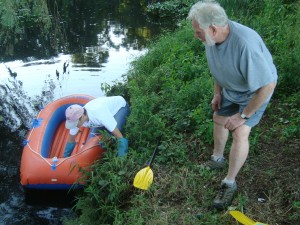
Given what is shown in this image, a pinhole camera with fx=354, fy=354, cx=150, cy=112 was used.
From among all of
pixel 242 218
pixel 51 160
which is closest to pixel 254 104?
pixel 242 218

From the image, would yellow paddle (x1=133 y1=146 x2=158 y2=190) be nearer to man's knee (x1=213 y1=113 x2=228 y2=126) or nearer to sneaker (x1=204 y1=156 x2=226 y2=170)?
sneaker (x1=204 y1=156 x2=226 y2=170)

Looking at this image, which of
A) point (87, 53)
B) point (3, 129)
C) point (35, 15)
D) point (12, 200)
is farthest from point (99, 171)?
point (35, 15)

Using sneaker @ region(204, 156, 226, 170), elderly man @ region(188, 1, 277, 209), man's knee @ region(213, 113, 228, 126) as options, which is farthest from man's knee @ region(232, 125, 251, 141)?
sneaker @ region(204, 156, 226, 170)

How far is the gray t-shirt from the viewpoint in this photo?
211 cm

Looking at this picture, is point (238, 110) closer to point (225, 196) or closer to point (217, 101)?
point (217, 101)

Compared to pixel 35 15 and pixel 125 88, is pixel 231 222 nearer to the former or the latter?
pixel 125 88

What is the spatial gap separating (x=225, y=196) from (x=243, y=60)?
1120mm

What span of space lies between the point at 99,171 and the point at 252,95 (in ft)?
5.77

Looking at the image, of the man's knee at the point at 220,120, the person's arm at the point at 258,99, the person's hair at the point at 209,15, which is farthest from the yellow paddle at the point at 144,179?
the person's hair at the point at 209,15

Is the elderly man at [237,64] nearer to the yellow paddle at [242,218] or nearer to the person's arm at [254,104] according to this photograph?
the person's arm at [254,104]

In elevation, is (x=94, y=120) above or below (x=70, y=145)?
above

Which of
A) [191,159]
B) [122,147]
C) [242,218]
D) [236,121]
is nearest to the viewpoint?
[236,121]

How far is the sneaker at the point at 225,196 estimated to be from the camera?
8.84 ft

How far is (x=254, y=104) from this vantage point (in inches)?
88.1
